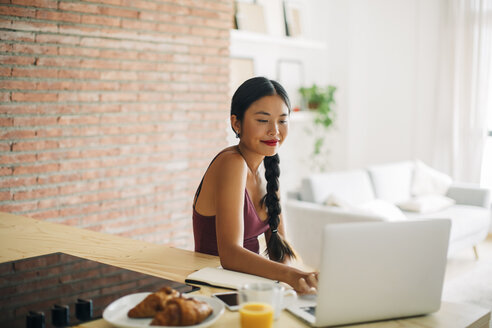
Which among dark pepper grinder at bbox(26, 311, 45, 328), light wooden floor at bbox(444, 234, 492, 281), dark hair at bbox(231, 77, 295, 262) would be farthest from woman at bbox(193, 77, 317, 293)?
light wooden floor at bbox(444, 234, 492, 281)

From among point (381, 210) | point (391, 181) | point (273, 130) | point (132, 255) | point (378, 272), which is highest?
point (273, 130)

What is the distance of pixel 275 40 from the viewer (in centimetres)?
554

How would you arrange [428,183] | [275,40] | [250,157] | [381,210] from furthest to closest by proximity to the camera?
[275,40], [428,183], [381,210], [250,157]

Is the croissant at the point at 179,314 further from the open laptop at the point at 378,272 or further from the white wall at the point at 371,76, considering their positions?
the white wall at the point at 371,76

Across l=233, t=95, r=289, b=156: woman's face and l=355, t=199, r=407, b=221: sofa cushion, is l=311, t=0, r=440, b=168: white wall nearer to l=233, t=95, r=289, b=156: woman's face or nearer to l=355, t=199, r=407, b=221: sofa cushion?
l=355, t=199, r=407, b=221: sofa cushion

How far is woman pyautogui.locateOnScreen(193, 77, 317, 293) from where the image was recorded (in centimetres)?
154

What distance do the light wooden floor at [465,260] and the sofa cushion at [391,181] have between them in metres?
0.71

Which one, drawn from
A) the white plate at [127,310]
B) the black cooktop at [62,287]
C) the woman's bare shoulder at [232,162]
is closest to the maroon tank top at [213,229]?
the woman's bare shoulder at [232,162]

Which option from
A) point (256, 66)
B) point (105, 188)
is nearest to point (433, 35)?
point (256, 66)

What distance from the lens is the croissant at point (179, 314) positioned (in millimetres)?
A: 1099

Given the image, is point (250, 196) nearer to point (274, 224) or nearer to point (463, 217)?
point (274, 224)

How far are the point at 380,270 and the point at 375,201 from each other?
3331 mm

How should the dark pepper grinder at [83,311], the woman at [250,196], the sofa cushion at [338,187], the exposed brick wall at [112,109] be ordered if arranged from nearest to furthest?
the dark pepper grinder at [83,311] → the woman at [250,196] → the exposed brick wall at [112,109] → the sofa cushion at [338,187]

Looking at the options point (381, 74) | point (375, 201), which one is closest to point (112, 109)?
point (375, 201)
